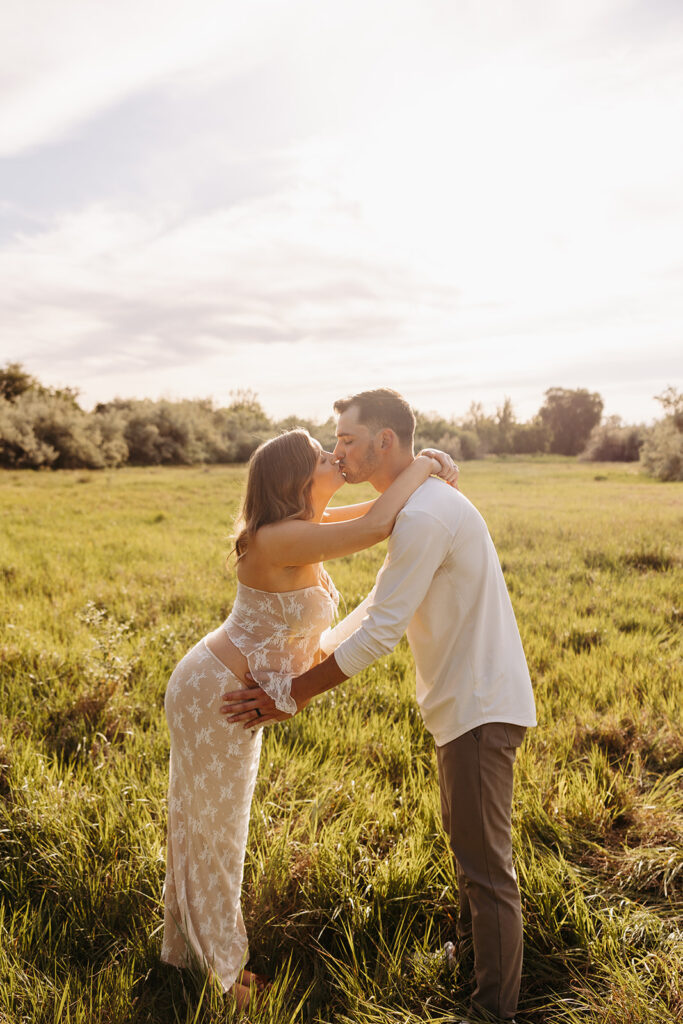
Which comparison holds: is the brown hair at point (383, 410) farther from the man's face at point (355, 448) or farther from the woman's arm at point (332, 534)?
the woman's arm at point (332, 534)

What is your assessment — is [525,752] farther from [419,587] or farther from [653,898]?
[419,587]

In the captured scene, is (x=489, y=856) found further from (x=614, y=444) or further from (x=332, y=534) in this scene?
(x=614, y=444)

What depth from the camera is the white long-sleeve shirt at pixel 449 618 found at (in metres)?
A: 2.57

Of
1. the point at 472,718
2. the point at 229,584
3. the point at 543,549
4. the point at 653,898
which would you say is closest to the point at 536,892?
the point at 653,898

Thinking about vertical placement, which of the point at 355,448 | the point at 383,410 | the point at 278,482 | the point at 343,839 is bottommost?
the point at 343,839

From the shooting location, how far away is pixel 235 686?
2834mm

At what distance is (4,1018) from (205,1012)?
2.61 feet

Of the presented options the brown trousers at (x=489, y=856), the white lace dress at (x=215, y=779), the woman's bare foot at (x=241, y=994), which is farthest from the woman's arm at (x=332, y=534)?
the woman's bare foot at (x=241, y=994)

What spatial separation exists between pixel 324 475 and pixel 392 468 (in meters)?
0.34

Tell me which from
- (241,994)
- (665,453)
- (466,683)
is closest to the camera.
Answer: (466,683)

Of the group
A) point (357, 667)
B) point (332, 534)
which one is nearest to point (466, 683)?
point (357, 667)

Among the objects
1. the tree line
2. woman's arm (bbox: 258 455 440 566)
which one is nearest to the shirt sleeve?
woman's arm (bbox: 258 455 440 566)

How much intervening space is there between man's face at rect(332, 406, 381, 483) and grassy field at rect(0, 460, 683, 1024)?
212 centimetres

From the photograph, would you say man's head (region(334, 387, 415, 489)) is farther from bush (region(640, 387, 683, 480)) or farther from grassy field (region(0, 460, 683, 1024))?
bush (region(640, 387, 683, 480))
